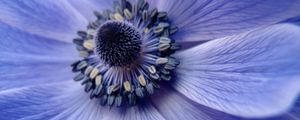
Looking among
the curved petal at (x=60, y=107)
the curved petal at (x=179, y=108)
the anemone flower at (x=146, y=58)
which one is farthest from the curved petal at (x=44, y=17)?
the curved petal at (x=179, y=108)

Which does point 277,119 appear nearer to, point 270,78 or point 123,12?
point 270,78

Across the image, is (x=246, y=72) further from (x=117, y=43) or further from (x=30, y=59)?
(x=30, y=59)

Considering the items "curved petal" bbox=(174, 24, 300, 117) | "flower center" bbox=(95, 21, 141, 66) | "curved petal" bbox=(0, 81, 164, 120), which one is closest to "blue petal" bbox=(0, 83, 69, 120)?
"curved petal" bbox=(0, 81, 164, 120)

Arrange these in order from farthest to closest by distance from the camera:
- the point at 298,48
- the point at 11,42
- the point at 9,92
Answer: the point at 11,42 < the point at 9,92 < the point at 298,48

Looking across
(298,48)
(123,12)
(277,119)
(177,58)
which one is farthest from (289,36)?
(123,12)

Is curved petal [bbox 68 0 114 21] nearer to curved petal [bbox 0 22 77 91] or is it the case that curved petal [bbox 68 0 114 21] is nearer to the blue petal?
curved petal [bbox 0 22 77 91]

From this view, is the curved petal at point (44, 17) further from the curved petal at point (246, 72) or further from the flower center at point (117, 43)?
the curved petal at point (246, 72)

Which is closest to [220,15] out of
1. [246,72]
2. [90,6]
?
[246,72]
